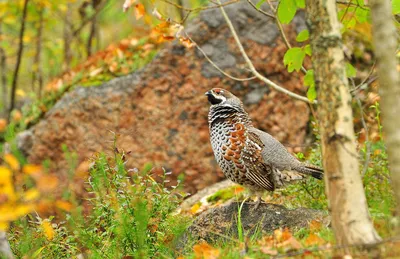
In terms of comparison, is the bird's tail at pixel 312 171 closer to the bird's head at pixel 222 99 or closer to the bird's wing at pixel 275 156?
the bird's wing at pixel 275 156

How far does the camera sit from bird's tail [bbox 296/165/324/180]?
217 inches

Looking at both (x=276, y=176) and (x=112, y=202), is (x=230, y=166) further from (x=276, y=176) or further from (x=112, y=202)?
(x=112, y=202)

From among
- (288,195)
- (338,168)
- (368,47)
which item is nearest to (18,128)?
(288,195)

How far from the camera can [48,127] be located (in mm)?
8945

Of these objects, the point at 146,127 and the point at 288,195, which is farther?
the point at 146,127

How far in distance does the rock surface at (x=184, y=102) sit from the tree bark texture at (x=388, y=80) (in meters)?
5.49

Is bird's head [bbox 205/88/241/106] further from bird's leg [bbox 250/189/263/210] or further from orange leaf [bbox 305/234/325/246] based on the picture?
orange leaf [bbox 305/234/325/246]

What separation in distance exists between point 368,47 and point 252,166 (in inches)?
190

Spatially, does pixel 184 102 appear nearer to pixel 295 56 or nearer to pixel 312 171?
pixel 312 171

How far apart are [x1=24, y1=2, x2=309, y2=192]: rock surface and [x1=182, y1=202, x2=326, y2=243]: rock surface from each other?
3.13 m

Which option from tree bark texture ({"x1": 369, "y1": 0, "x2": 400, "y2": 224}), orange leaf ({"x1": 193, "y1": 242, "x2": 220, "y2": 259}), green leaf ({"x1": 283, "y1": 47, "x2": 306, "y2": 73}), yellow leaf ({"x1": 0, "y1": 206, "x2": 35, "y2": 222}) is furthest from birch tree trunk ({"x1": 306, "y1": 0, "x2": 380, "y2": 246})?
yellow leaf ({"x1": 0, "y1": 206, "x2": 35, "y2": 222})

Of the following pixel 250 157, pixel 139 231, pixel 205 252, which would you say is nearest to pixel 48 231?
pixel 139 231

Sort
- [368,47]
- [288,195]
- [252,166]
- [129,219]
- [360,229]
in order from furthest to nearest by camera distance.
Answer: [368,47] < [288,195] < [252,166] < [129,219] < [360,229]

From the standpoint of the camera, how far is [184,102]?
8680 mm
